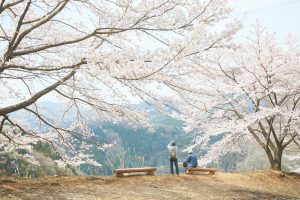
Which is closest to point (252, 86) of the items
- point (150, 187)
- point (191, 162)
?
point (191, 162)

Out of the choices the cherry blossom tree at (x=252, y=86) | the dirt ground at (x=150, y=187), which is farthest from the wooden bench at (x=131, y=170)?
the cherry blossom tree at (x=252, y=86)

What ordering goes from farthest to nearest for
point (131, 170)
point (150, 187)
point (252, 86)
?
point (252, 86) < point (131, 170) < point (150, 187)

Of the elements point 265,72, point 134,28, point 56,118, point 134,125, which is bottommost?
point 134,125

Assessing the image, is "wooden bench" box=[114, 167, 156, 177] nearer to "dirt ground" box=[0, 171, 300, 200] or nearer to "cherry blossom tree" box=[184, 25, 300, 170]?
"dirt ground" box=[0, 171, 300, 200]

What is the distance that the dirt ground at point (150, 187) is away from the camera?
24.6 ft

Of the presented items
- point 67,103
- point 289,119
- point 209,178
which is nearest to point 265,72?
point 289,119

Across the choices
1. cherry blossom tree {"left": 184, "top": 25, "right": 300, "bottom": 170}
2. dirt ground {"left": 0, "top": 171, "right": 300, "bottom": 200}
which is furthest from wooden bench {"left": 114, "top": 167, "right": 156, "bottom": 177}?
cherry blossom tree {"left": 184, "top": 25, "right": 300, "bottom": 170}

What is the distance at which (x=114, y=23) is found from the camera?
7.05 meters

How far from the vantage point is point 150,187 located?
9.31 metres

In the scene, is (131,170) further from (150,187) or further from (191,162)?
(191,162)

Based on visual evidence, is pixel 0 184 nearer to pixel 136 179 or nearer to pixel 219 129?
pixel 136 179

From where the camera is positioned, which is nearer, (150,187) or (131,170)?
(150,187)

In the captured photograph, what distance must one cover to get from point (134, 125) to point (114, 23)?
260 centimetres

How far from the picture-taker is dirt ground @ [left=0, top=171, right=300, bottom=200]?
7.49 m
